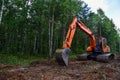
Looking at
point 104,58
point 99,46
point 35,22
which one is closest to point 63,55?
point 104,58

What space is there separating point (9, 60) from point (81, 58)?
7041 millimetres

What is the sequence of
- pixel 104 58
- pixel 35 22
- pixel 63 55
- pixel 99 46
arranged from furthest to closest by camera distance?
pixel 35 22, pixel 99 46, pixel 104 58, pixel 63 55

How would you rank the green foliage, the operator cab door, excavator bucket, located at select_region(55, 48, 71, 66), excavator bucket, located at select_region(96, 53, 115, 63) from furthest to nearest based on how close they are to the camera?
the green foliage
the operator cab door
excavator bucket, located at select_region(96, 53, 115, 63)
excavator bucket, located at select_region(55, 48, 71, 66)

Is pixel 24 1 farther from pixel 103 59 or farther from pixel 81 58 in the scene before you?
pixel 103 59

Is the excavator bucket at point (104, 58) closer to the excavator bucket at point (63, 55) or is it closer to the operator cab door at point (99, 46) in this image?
the operator cab door at point (99, 46)

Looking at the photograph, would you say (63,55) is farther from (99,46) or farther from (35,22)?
(35,22)

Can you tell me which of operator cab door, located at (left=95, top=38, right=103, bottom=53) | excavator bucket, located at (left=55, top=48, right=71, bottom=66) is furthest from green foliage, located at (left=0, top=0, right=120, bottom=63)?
excavator bucket, located at (left=55, top=48, right=71, bottom=66)

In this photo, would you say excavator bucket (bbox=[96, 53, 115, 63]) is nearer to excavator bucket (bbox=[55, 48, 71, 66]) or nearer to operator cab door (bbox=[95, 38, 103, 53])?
operator cab door (bbox=[95, 38, 103, 53])

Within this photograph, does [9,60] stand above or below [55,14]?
below

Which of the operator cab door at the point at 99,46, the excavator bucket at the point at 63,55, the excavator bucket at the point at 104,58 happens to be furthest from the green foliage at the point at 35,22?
the excavator bucket at the point at 63,55

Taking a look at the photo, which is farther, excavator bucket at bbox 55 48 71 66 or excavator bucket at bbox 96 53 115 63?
excavator bucket at bbox 96 53 115 63

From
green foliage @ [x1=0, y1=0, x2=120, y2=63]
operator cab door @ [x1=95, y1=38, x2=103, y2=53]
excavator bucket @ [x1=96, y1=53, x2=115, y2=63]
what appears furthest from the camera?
green foliage @ [x1=0, y1=0, x2=120, y2=63]

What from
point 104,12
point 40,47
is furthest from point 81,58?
point 104,12

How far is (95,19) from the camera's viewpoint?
213 ft
